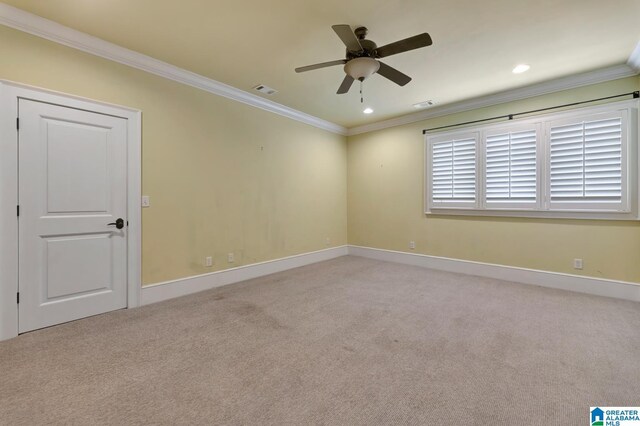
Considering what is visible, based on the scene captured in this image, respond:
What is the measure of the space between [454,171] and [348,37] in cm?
332

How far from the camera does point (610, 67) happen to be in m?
3.37

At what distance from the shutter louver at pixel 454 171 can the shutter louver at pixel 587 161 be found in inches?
40.7

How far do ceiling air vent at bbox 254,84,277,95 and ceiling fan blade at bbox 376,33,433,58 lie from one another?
202 centimetres

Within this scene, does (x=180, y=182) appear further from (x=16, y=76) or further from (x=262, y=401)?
(x=262, y=401)

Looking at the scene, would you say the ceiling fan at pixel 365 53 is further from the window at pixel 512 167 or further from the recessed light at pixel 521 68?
the window at pixel 512 167

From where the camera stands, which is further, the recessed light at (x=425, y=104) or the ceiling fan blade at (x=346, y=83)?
the recessed light at (x=425, y=104)

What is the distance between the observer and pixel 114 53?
2.97 metres

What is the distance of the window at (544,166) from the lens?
11.1 feet

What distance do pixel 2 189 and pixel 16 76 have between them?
103 cm

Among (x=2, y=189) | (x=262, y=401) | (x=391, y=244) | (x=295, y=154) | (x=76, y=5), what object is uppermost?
(x=76, y=5)

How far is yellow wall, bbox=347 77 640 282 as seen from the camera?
3.49 meters

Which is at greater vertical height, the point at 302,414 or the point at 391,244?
the point at 391,244

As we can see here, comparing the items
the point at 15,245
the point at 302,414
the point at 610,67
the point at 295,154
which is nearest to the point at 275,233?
the point at 295,154

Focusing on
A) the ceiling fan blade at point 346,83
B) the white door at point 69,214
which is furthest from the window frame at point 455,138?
the white door at point 69,214
